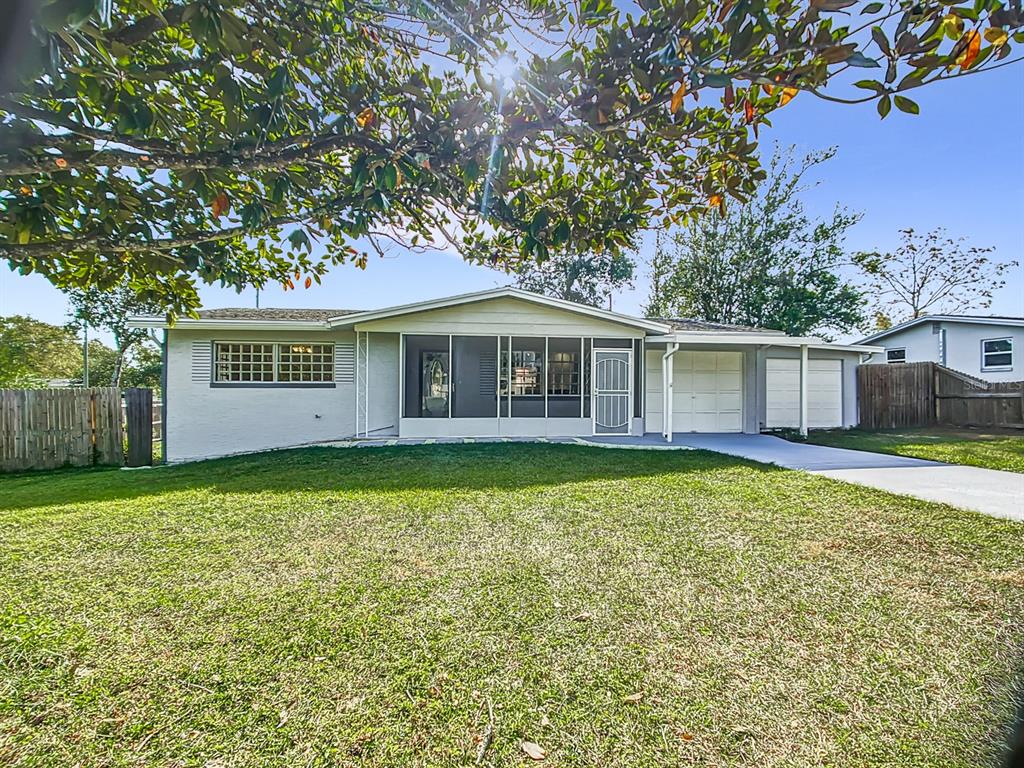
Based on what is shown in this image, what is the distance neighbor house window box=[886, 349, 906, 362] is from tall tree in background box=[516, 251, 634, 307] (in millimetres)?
11805

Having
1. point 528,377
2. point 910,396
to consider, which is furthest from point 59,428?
point 910,396

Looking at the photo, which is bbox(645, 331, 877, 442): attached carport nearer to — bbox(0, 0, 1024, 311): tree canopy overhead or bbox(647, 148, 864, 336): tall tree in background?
bbox(647, 148, 864, 336): tall tree in background

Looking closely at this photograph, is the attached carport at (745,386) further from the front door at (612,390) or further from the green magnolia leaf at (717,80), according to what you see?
the green magnolia leaf at (717,80)

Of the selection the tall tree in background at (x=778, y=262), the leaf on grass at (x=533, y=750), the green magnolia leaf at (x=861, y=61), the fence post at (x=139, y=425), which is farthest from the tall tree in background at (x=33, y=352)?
the tall tree in background at (x=778, y=262)

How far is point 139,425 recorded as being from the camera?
9867 mm

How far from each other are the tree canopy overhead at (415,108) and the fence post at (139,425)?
7.30 metres

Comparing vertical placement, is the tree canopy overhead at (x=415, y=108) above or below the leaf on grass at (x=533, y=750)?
above

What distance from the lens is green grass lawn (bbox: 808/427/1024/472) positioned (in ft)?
26.9

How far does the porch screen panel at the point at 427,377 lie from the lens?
455 inches

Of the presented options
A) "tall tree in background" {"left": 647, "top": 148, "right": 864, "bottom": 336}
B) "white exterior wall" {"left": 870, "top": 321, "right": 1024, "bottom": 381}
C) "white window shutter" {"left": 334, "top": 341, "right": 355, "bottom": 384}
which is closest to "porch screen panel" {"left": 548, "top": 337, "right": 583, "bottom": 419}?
"white window shutter" {"left": 334, "top": 341, "right": 355, "bottom": 384}

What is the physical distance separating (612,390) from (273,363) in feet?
26.5

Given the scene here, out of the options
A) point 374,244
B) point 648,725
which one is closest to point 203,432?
point 374,244

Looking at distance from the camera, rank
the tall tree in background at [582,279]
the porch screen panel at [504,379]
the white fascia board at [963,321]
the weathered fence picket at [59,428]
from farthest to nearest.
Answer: the tall tree in background at [582,279]
the white fascia board at [963,321]
the porch screen panel at [504,379]
the weathered fence picket at [59,428]

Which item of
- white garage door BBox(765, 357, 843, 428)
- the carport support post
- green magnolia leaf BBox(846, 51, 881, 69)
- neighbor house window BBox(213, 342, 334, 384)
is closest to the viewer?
green magnolia leaf BBox(846, 51, 881, 69)
